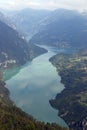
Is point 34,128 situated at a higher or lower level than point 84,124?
higher

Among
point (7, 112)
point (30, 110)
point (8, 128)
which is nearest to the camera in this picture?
point (8, 128)

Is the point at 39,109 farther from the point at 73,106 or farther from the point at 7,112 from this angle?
the point at 7,112

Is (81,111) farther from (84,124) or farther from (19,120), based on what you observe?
(19,120)

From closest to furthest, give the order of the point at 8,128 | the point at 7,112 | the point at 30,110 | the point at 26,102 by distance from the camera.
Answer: the point at 8,128 → the point at 7,112 → the point at 30,110 → the point at 26,102

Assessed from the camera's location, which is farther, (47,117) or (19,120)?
(47,117)

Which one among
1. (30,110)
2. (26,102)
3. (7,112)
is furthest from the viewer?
(26,102)

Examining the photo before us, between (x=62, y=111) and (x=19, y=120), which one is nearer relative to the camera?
(x=19, y=120)

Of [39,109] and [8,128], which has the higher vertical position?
[8,128]

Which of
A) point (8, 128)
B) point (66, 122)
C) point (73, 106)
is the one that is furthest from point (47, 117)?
point (8, 128)

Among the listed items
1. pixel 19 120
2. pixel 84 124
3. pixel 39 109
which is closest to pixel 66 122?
pixel 84 124
